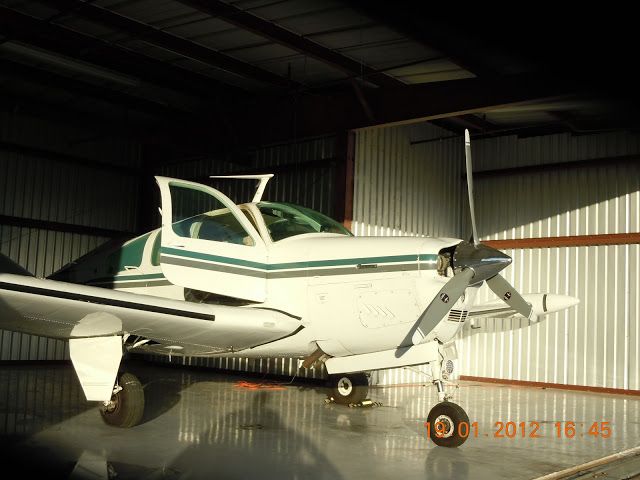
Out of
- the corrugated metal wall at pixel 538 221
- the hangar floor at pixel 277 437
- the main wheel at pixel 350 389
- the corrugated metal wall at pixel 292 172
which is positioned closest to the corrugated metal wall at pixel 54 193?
the corrugated metal wall at pixel 292 172

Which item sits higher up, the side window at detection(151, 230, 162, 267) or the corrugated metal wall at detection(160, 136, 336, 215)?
the corrugated metal wall at detection(160, 136, 336, 215)

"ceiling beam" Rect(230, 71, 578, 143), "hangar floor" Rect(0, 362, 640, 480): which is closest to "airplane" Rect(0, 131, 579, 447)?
"hangar floor" Rect(0, 362, 640, 480)

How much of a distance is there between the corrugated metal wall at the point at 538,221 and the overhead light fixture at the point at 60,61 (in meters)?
3.99

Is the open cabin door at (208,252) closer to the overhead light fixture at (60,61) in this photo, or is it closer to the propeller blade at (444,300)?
the propeller blade at (444,300)

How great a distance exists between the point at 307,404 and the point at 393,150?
17.5 ft

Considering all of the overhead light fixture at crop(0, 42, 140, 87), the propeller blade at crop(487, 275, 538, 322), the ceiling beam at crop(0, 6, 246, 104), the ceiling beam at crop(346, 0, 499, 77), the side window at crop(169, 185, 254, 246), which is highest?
the ceiling beam at crop(0, 6, 246, 104)

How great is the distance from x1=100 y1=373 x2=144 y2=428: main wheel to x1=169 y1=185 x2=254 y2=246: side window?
1.48 metres

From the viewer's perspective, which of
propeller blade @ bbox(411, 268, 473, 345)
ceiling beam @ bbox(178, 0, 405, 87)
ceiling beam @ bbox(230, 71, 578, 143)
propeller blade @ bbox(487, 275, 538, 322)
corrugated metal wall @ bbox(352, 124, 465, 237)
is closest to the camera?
propeller blade @ bbox(411, 268, 473, 345)

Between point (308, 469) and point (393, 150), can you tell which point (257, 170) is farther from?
point (308, 469)

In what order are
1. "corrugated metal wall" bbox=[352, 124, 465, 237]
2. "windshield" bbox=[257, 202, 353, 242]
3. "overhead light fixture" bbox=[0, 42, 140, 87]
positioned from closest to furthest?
"windshield" bbox=[257, 202, 353, 242]
"overhead light fixture" bbox=[0, 42, 140, 87]
"corrugated metal wall" bbox=[352, 124, 465, 237]

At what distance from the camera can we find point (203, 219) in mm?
6664

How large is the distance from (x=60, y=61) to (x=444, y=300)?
6800 millimetres

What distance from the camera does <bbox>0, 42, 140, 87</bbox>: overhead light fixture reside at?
367 inches

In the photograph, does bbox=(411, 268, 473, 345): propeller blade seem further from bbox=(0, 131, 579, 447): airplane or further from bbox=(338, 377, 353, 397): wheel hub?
bbox=(338, 377, 353, 397): wheel hub
